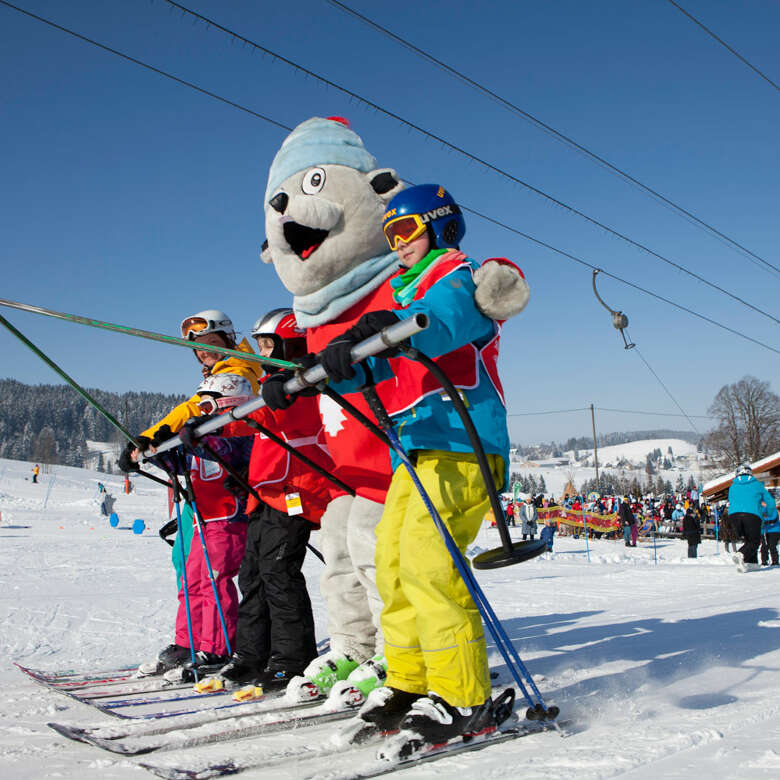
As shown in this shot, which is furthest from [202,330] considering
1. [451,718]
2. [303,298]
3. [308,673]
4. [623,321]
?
[623,321]

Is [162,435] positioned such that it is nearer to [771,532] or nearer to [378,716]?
[378,716]

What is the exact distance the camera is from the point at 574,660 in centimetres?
409

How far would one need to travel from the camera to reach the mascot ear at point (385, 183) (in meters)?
3.74

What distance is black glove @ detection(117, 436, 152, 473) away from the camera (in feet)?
13.0

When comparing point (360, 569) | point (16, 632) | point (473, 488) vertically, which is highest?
point (473, 488)

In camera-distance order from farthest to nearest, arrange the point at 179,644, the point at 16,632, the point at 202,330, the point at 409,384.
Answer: the point at 16,632
the point at 202,330
the point at 179,644
the point at 409,384

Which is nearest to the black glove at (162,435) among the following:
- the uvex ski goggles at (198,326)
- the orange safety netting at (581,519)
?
the uvex ski goggles at (198,326)

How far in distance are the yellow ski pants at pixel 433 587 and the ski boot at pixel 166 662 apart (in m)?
2.05

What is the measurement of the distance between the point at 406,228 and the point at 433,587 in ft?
5.06

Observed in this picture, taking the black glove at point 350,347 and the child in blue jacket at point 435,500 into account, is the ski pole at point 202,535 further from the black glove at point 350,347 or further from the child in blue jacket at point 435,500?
the black glove at point 350,347

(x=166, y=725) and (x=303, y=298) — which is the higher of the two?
(x=303, y=298)

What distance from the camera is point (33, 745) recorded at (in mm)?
2562

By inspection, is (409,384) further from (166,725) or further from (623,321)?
(623,321)

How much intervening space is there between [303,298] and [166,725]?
2.08 m
